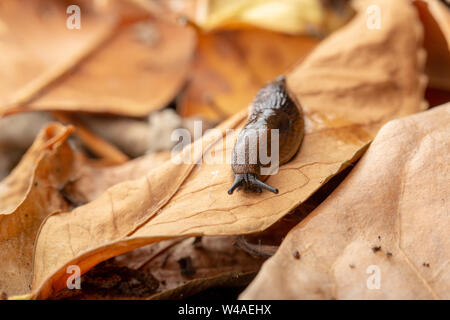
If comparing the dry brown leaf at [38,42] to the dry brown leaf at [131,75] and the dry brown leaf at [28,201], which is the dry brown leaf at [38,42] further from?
the dry brown leaf at [28,201]

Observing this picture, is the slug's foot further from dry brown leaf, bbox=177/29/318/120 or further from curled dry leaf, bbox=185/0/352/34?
curled dry leaf, bbox=185/0/352/34

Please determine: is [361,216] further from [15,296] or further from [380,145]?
[15,296]

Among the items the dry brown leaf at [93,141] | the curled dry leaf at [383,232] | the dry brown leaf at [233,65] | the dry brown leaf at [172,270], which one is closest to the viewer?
the curled dry leaf at [383,232]

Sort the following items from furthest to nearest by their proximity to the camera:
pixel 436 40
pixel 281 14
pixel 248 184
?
pixel 281 14
pixel 436 40
pixel 248 184

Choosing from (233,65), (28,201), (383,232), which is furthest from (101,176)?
(383,232)

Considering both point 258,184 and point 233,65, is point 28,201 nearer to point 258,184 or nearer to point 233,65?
point 258,184

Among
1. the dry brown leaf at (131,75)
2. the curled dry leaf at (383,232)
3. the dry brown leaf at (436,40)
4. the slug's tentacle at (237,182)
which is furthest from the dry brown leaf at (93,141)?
the dry brown leaf at (436,40)

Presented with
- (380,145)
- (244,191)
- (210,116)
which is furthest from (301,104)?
(210,116)
